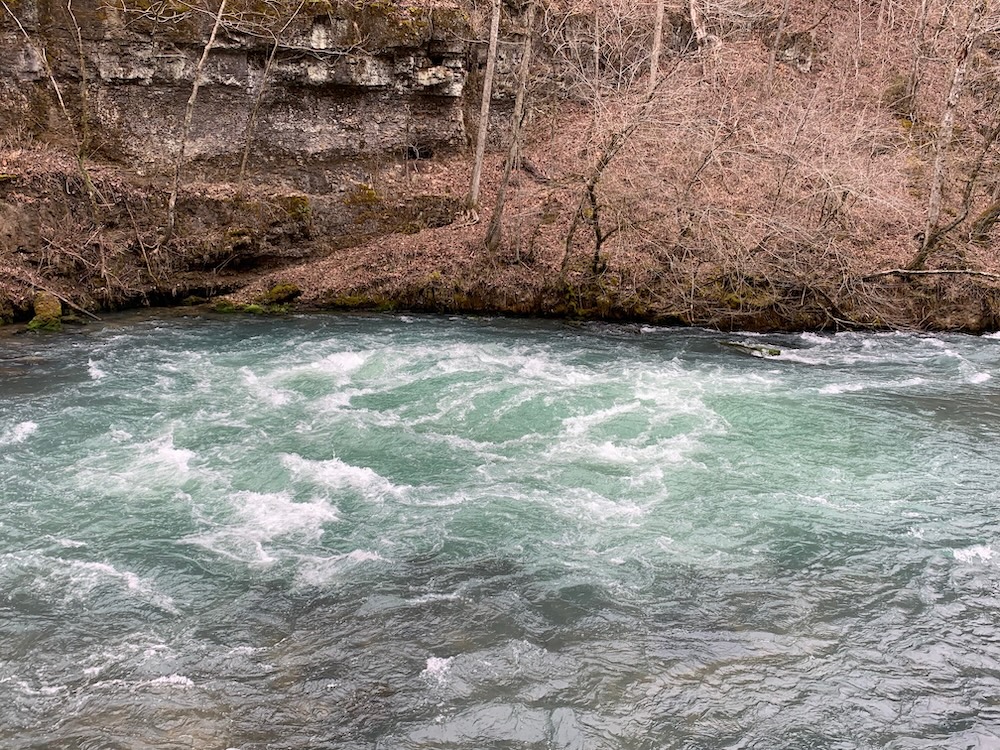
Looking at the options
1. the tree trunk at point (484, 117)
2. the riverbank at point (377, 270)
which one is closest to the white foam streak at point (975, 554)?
the riverbank at point (377, 270)

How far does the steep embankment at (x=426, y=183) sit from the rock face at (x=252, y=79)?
6cm

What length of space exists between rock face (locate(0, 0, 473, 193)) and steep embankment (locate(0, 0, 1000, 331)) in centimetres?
6

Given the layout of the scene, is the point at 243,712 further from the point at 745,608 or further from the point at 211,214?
the point at 211,214

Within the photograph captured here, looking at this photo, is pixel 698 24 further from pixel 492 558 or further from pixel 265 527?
pixel 265 527

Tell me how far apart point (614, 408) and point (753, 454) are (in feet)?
7.92

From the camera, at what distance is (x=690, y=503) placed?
30.6 feet

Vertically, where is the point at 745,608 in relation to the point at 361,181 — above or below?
below

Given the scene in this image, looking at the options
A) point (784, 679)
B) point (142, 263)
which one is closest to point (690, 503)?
point (784, 679)

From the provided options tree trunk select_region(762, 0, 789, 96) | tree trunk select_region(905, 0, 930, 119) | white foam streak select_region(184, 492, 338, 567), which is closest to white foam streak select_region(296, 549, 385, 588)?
white foam streak select_region(184, 492, 338, 567)

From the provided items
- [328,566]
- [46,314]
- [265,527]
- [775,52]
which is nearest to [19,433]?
[265,527]

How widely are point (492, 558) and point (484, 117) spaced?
1501 cm

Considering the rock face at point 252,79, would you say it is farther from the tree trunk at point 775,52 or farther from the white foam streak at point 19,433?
the white foam streak at point 19,433

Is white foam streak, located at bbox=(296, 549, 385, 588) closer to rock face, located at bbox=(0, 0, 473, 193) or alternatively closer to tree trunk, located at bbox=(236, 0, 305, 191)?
tree trunk, located at bbox=(236, 0, 305, 191)

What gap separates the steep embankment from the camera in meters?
16.9
